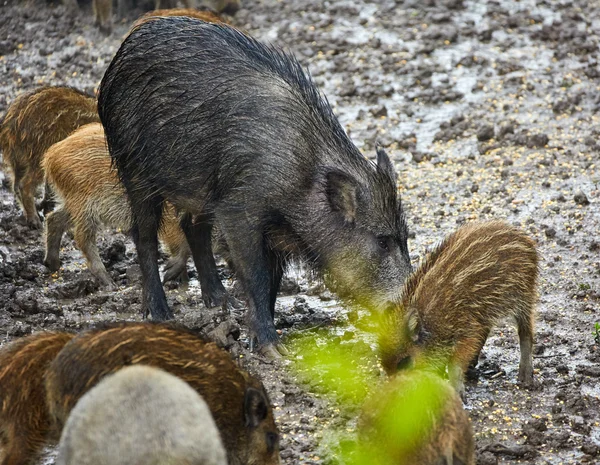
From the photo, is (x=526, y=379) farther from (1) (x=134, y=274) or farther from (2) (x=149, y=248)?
(1) (x=134, y=274)

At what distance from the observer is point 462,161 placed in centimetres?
980

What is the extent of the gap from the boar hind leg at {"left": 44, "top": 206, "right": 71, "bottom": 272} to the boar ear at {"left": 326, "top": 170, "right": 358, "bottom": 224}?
2.58 metres

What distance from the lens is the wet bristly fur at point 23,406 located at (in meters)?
4.82

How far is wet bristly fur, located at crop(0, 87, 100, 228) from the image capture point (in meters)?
9.16

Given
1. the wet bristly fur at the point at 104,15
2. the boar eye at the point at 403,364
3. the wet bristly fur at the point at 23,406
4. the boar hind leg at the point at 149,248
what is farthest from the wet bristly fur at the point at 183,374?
the wet bristly fur at the point at 104,15

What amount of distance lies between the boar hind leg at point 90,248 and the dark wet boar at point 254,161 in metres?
1.03

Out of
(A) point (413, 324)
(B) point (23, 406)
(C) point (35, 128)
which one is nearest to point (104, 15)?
(C) point (35, 128)

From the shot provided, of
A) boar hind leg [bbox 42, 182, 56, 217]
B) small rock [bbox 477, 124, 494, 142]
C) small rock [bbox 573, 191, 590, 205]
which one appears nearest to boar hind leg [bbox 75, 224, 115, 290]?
boar hind leg [bbox 42, 182, 56, 217]

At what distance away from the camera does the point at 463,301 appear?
6199mm

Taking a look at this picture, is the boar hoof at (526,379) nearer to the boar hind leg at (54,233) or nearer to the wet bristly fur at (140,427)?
the wet bristly fur at (140,427)

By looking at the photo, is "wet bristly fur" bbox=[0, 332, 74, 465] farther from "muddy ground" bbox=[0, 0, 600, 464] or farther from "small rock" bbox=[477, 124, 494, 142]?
"small rock" bbox=[477, 124, 494, 142]

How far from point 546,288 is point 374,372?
1730 millimetres

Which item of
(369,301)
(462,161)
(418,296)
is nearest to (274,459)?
(418,296)

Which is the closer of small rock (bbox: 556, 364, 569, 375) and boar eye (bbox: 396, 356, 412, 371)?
boar eye (bbox: 396, 356, 412, 371)
